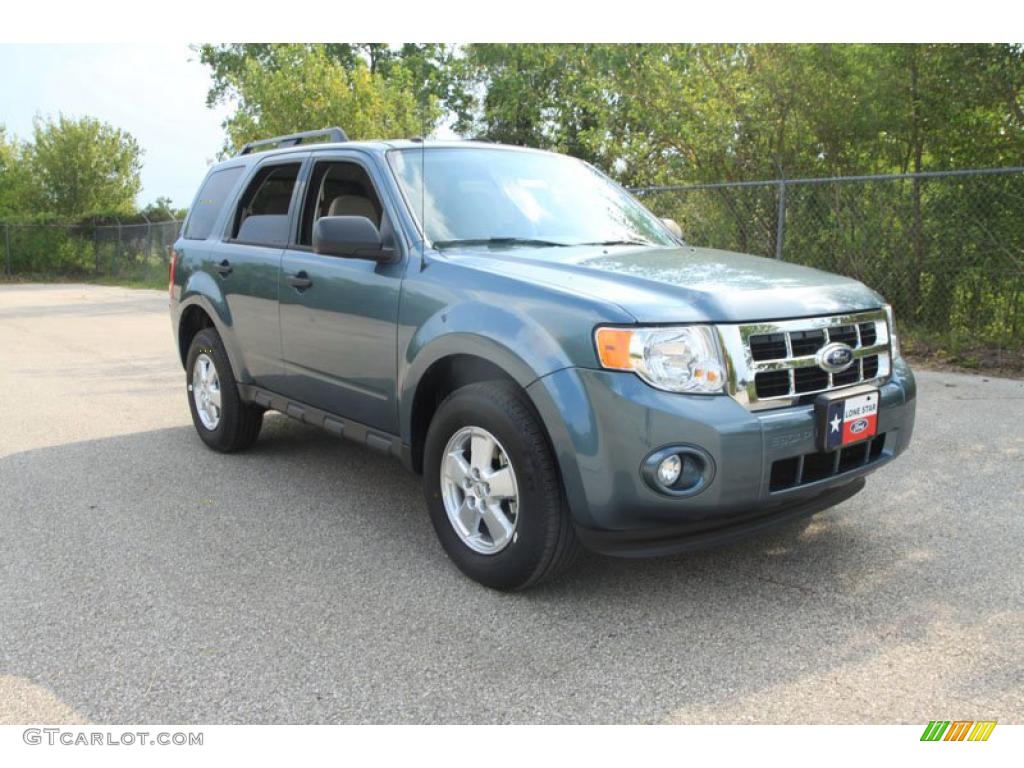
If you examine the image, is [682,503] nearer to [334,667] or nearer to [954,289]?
[334,667]

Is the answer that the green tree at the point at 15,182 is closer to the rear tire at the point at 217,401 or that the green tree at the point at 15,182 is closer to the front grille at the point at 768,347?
the rear tire at the point at 217,401

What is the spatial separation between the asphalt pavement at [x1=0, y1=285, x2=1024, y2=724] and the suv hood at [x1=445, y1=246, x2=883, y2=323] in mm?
1126

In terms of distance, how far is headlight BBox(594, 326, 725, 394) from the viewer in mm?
3033

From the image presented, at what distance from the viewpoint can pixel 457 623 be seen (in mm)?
3260

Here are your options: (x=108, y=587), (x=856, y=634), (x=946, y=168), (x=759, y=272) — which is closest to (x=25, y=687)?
(x=108, y=587)

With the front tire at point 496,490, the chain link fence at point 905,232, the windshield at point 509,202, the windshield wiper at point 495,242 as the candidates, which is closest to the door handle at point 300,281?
the windshield at point 509,202

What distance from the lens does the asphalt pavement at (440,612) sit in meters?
2.72

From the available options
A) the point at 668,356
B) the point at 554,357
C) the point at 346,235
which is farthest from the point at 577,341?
the point at 346,235

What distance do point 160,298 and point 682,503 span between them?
20383mm

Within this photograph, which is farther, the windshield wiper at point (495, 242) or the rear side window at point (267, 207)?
the rear side window at point (267, 207)

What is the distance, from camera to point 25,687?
111 inches

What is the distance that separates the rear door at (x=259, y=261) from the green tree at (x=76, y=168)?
32.5 meters

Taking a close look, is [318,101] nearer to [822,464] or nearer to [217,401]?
[217,401]

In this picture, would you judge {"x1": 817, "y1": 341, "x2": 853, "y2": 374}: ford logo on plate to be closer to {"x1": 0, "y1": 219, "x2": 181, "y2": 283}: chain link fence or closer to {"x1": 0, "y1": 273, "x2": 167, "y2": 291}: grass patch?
{"x1": 0, "y1": 273, "x2": 167, "y2": 291}: grass patch
